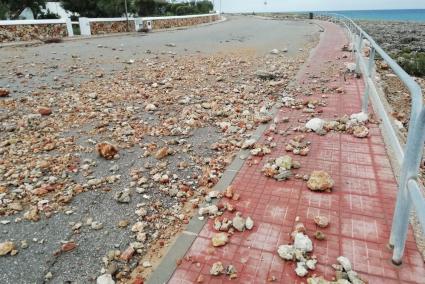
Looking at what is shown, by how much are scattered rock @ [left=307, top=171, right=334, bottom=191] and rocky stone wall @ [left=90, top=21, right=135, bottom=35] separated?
69.6 feet

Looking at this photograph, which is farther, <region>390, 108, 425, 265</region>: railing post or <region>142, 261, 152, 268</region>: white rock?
<region>142, 261, 152, 268</region>: white rock

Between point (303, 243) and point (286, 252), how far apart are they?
147 millimetres

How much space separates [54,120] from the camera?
18.1 ft

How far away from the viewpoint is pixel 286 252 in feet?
8.24

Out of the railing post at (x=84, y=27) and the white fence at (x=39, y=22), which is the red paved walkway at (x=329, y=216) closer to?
the white fence at (x=39, y=22)

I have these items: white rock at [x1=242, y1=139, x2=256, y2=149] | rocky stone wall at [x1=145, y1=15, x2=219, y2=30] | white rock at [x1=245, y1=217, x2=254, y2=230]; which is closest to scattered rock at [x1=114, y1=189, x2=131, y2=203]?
white rock at [x1=245, y1=217, x2=254, y2=230]

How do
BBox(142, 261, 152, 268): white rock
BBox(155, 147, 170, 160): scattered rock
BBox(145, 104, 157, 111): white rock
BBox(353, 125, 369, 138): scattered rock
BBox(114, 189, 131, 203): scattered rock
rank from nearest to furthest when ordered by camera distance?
BBox(142, 261, 152, 268): white rock, BBox(114, 189, 131, 203): scattered rock, BBox(155, 147, 170, 160): scattered rock, BBox(353, 125, 369, 138): scattered rock, BBox(145, 104, 157, 111): white rock

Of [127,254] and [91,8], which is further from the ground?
[91,8]

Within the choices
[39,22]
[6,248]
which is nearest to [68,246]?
[6,248]

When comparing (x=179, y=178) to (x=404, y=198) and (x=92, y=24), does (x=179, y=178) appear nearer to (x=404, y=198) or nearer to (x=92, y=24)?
(x=404, y=198)

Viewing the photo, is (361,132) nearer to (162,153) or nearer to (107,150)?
(162,153)

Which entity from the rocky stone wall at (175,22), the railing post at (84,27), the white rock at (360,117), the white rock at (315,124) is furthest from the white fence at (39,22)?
the white rock at (360,117)

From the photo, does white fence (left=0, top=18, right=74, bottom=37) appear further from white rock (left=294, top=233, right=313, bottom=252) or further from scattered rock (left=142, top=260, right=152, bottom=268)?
white rock (left=294, top=233, right=313, bottom=252)

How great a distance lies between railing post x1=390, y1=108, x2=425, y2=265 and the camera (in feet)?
6.44
